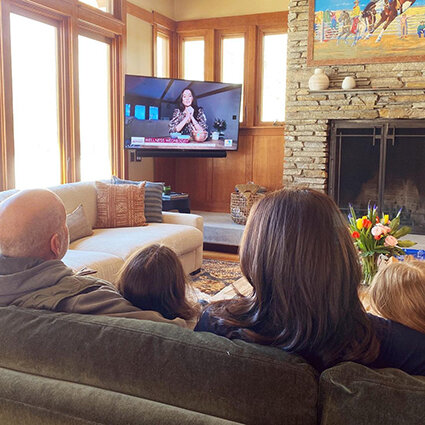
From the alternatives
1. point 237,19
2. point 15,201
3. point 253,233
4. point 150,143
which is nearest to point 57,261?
point 15,201

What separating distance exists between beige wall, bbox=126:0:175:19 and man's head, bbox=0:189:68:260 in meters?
4.64

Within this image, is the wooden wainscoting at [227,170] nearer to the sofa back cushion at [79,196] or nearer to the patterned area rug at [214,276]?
the patterned area rug at [214,276]

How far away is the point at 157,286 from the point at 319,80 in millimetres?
3986

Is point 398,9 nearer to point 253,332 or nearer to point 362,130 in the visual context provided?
point 362,130

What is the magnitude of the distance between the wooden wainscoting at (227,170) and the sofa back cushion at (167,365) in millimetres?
5003

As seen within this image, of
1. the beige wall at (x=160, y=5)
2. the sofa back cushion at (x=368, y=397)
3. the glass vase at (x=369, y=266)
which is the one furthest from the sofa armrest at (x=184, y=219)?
the sofa back cushion at (x=368, y=397)

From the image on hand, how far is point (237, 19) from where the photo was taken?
19.1ft

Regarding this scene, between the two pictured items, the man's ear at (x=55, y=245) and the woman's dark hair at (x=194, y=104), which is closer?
the man's ear at (x=55, y=245)

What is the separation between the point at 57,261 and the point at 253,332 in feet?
1.83

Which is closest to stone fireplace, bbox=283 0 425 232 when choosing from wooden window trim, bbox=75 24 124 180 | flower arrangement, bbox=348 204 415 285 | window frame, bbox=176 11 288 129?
window frame, bbox=176 11 288 129

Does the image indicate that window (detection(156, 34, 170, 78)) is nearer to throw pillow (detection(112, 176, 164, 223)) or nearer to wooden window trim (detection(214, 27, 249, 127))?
wooden window trim (detection(214, 27, 249, 127))

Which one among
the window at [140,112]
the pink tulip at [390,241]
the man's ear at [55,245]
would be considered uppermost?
the window at [140,112]

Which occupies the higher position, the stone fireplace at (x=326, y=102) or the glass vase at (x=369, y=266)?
the stone fireplace at (x=326, y=102)

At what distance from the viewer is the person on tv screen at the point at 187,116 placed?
5.48 m
